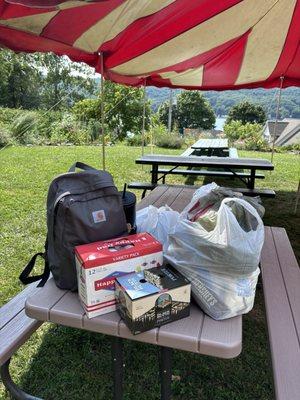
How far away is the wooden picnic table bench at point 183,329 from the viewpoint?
1138mm

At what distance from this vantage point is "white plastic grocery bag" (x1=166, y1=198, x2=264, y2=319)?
3.93 ft

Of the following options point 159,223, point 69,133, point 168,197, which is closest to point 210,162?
point 168,197

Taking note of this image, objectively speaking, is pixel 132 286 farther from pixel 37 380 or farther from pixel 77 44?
pixel 77 44

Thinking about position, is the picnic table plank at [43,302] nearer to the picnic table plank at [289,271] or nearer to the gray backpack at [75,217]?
the gray backpack at [75,217]

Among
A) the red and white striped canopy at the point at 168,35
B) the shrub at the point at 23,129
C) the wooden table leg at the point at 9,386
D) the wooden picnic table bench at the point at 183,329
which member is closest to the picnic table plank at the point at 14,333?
the wooden picnic table bench at the point at 183,329

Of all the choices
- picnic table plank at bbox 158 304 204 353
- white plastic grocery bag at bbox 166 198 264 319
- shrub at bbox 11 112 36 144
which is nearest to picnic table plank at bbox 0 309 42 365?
picnic table plank at bbox 158 304 204 353

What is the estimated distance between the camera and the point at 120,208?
1.42 meters

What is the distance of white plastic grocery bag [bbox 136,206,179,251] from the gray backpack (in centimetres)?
31

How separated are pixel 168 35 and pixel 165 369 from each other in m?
2.62

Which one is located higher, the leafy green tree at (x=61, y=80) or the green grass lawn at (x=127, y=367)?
→ the leafy green tree at (x=61, y=80)

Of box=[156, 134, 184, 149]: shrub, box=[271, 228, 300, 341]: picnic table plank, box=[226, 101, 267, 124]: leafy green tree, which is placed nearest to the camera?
box=[271, 228, 300, 341]: picnic table plank

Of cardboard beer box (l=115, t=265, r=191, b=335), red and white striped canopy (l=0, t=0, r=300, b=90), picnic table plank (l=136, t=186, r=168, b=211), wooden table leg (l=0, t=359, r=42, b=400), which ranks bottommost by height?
wooden table leg (l=0, t=359, r=42, b=400)

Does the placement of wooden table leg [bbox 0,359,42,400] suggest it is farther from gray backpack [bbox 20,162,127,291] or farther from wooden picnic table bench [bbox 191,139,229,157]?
wooden picnic table bench [bbox 191,139,229,157]

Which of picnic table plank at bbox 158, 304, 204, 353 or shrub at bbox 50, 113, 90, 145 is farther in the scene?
shrub at bbox 50, 113, 90, 145
